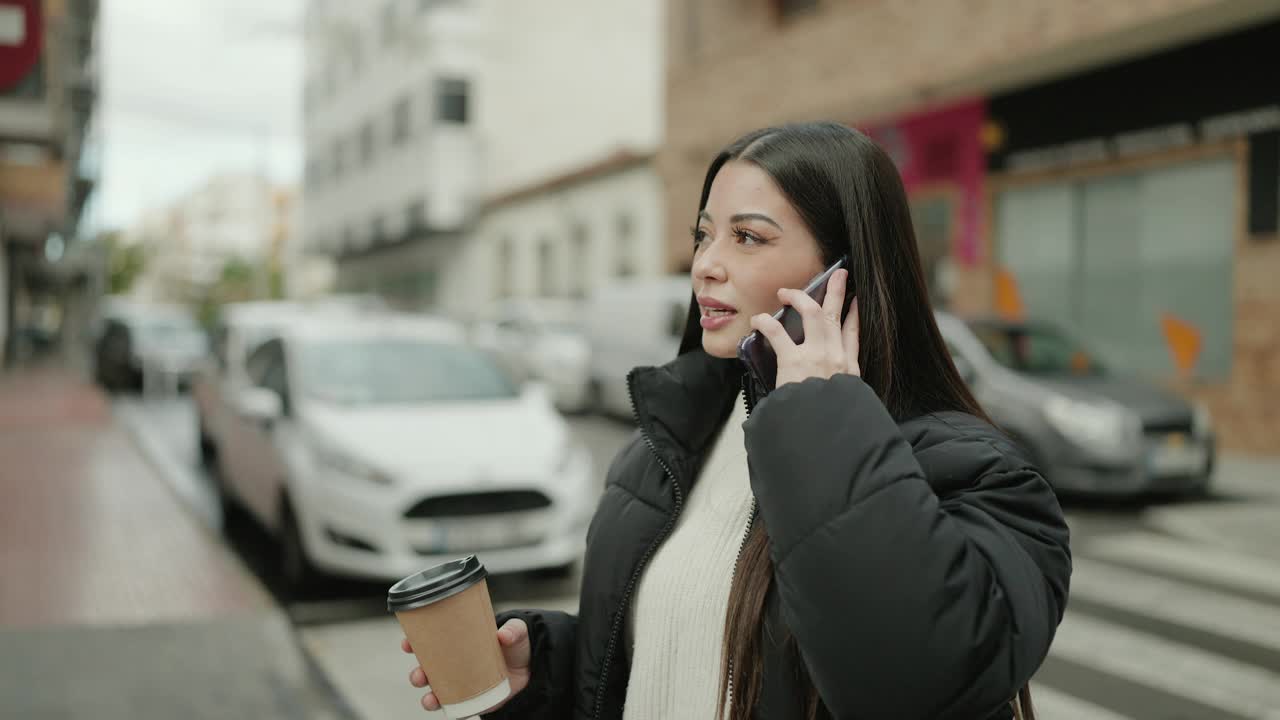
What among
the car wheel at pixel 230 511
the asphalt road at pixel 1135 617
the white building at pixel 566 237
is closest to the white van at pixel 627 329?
the car wheel at pixel 230 511

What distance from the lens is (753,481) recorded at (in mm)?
1449

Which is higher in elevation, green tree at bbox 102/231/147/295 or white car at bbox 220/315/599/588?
green tree at bbox 102/231/147/295

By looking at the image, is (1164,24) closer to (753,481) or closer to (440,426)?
(440,426)

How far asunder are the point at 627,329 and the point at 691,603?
1463 centimetres

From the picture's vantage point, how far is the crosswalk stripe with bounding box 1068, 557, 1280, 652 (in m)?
6.04

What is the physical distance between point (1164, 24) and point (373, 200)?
110 feet

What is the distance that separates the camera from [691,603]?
1700 millimetres

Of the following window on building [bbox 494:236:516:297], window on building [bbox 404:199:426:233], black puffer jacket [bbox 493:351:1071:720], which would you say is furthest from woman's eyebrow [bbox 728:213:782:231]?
window on building [bbox 404:199:426:233]

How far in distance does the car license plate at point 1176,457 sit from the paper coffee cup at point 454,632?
29.8 feet

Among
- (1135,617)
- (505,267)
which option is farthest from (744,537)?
(505,267)

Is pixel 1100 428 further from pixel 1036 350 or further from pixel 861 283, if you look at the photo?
pixel 861 283

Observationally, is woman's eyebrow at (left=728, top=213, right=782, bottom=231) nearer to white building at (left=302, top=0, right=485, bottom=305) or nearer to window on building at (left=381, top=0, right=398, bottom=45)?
white building at (left=302, top=0, right=485, bottom=305)

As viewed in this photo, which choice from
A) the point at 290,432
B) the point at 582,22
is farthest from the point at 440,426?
the point at 582,22

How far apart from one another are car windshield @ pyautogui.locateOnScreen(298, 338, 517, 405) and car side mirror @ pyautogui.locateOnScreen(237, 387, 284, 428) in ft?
0.66
